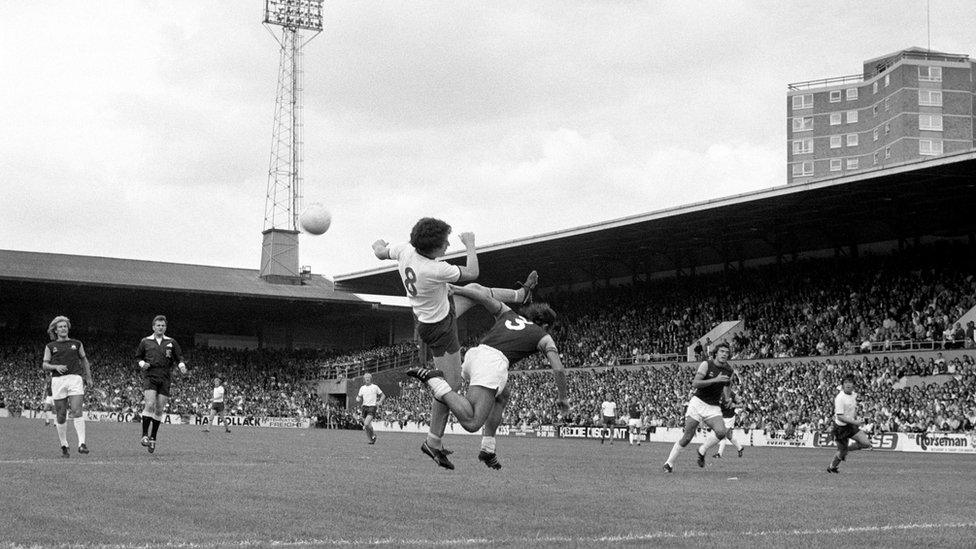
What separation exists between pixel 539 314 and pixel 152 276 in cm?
6446

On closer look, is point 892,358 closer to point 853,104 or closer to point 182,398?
point 182,398

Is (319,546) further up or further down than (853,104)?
further down

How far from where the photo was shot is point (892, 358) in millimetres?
42031

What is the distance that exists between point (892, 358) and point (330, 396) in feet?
132

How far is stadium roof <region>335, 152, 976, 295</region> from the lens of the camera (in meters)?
43.0

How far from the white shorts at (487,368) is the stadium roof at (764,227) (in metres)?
31.1

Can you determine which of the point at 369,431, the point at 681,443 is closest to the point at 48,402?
the point at 369,431

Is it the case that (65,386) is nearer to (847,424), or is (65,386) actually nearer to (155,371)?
(155,371)

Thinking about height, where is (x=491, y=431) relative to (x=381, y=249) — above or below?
below

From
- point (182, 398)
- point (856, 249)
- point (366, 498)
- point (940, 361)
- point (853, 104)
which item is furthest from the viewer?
point (853, 104)

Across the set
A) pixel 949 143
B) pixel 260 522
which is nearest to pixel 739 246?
pixel 260 522

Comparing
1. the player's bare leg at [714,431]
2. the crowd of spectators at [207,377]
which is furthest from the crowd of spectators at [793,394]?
the player's bare leg at [714,431]

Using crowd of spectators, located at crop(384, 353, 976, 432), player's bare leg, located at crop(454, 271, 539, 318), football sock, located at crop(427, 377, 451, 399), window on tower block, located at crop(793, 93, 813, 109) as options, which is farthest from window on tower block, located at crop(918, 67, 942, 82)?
football sock, located at crop(427, 377, 451, 399)

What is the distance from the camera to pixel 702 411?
1822cm
